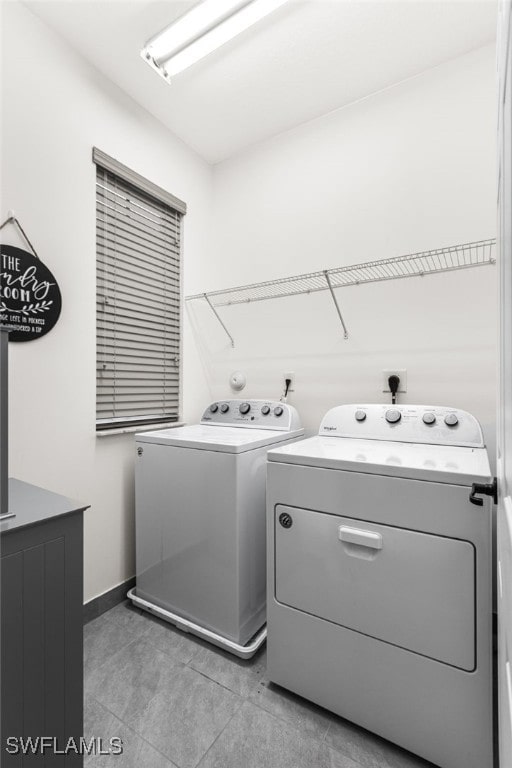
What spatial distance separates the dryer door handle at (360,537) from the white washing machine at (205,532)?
503mm

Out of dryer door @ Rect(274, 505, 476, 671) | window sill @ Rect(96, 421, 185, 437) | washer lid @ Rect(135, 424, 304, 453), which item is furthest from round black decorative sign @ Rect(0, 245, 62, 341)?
dryer door @ Rect(274, 505, 476, 671)

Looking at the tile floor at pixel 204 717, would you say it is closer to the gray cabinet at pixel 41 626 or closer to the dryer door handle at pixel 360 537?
the gray cabinet at pixel 41 626

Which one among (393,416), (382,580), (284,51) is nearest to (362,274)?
(393,416)

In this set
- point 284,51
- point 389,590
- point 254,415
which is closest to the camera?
point 389,590

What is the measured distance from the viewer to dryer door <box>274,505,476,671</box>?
1.01 metres

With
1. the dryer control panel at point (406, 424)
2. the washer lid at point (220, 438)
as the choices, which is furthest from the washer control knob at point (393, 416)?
the washer lid at point (220, 438)

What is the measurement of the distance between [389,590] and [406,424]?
722 millimetres

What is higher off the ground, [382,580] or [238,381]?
[238,381]

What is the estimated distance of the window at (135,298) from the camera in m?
1.85

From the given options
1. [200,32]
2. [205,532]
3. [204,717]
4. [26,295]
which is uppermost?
[200,32]

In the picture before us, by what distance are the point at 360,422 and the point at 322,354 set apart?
53 cm

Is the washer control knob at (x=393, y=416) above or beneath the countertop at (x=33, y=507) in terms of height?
above

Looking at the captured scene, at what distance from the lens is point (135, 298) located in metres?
2.04

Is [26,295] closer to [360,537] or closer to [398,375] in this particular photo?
[360,537]
